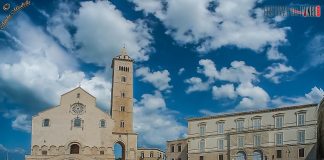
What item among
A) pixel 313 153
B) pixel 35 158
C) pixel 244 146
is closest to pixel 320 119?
pixel 313 153

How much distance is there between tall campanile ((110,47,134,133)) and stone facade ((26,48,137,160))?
0.88 m

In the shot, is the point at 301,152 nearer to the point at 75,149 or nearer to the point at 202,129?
the point at 202,129

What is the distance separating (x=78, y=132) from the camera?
247 ft

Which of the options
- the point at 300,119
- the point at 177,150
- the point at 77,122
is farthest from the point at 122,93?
the point at 300,119

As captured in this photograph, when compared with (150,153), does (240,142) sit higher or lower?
higher

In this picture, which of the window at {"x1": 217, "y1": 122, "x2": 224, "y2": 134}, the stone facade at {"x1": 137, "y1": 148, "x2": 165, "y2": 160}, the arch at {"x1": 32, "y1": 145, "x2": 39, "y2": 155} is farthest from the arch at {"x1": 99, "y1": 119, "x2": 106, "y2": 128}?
the stone facade at {"x1": 137, "y1": 148, "x2": 165, "y2": 160}

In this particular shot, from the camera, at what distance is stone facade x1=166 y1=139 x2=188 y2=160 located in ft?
260

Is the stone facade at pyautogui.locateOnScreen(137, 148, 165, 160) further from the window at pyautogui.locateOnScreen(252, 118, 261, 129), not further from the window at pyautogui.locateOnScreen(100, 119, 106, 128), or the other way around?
the window at pyautogui.locateOnScreen(252, 118, 261, 129)

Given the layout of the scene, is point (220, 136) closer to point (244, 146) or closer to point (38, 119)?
point (244, 146)

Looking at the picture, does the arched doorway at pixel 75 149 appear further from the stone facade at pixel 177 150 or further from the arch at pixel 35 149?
the stone facade at pixel 177 150

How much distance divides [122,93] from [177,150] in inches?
591

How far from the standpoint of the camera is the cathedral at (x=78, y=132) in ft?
239

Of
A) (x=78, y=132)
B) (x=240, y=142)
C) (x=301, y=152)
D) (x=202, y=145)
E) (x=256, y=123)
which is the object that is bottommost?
(x=301, y=152)

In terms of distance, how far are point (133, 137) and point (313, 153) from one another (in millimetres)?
31139
